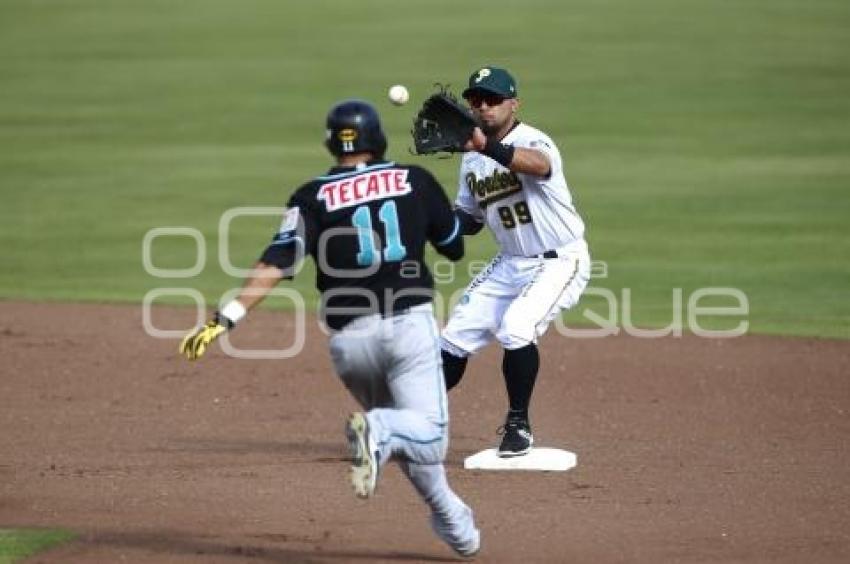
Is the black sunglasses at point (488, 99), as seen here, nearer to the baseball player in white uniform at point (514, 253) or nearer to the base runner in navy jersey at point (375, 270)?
the baseball player in white uniform at point (514, 253)

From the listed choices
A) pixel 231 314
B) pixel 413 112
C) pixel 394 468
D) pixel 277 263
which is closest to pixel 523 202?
pixel 394 468

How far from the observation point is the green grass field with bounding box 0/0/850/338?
14.6 meters

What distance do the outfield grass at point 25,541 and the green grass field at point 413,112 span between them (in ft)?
21.2

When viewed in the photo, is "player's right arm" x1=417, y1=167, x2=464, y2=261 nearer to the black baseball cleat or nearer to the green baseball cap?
the green baseball cap

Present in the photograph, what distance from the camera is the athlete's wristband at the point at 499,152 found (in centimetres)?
759

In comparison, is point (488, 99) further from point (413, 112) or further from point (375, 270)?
point (413, 112)

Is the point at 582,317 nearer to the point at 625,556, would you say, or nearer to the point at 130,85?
the point at 625,556

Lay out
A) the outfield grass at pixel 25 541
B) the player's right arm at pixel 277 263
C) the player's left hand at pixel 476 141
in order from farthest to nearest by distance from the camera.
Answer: the player's left hand at pixel 476 141 < the outfield grass at pixel 25 541 < the player's right arm at pixel 277 263

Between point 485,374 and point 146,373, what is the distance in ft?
7.24

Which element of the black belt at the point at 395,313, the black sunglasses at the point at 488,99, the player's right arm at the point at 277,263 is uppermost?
the black sunglasses at the point at 488,99

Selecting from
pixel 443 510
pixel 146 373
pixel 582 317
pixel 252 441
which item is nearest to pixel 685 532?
pixel 443 510

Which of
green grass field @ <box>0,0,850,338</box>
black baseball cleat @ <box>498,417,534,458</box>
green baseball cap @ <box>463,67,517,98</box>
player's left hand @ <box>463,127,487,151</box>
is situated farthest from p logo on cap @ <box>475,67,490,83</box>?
green grass field @ <box>0,0,850,338</box>

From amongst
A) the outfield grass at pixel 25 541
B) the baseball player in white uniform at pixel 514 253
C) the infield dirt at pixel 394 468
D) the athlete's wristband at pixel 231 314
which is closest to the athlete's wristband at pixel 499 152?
the baseball player in white uniform at pixel 514 253

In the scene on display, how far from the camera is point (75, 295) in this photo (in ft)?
43.7
